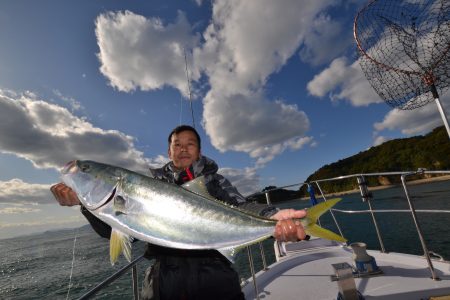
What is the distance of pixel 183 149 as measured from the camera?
3.52 metres

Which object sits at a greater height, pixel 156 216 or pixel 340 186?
pixel 340 186

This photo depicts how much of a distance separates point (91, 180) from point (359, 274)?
230 inches

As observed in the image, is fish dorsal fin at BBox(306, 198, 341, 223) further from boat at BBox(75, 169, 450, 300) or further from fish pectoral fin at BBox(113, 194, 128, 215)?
boat at BBox(75, 169, 450, 300)

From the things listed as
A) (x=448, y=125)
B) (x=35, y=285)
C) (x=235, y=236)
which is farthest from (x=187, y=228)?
(x=35, y=285)

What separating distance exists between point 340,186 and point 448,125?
364 ft

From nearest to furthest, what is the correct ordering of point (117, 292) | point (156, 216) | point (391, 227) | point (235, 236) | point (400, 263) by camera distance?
1. point (156, 216)
2. point (235, 236)
3. point (400, 263)
4. point (117, 292)
5. point (391, 227)

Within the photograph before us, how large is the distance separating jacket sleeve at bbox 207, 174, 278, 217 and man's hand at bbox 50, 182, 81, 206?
1465 millimetres

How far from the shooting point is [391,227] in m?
29.3

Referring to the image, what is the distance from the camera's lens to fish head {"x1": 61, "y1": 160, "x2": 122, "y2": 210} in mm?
2262

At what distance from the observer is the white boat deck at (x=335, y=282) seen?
15.1 ft

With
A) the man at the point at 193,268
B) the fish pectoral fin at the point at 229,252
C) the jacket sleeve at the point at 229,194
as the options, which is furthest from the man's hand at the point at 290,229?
the fish pectoral fin at the point at 229,252

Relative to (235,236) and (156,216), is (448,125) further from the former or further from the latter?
(156,216)

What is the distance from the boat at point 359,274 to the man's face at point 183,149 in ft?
5.06

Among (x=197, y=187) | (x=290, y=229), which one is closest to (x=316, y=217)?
(x=290, y=229)
